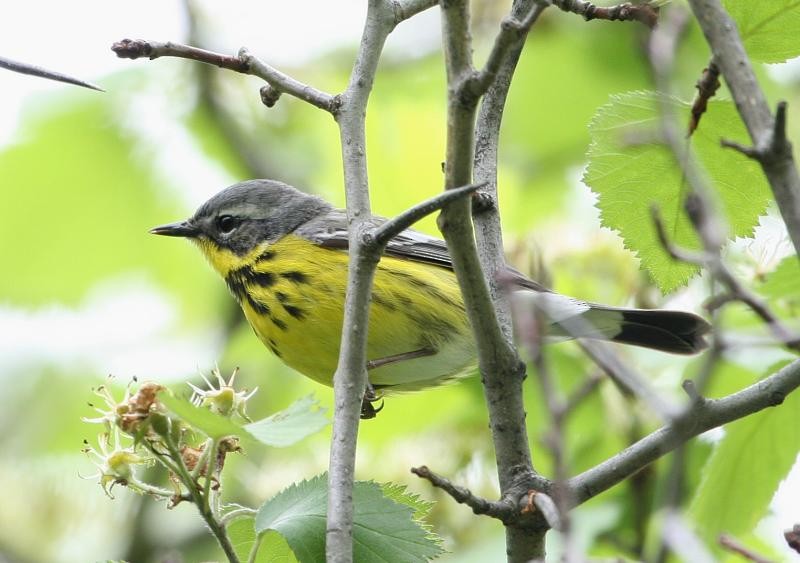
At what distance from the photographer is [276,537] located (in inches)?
108

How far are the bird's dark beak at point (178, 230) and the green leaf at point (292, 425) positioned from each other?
3.21 meters

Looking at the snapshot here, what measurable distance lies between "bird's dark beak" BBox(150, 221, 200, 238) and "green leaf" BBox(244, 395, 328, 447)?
321cm

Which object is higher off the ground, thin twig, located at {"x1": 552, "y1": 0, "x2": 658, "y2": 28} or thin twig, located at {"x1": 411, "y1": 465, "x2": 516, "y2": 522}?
thin twig, located at {"x1": 552, "y1": 0, "x2": 658, "y2": 28}

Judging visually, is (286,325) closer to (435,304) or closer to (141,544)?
(435,304)

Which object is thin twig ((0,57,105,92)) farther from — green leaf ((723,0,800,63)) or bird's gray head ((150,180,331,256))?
bird's gray head ((150,180,331,256))

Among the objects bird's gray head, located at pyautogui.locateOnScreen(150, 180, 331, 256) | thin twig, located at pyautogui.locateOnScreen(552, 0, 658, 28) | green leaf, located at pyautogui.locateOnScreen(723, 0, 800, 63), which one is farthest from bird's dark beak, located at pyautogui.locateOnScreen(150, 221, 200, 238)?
green leaf, located at pyautogui.locateOnScreen(723, 0, 800, 63)

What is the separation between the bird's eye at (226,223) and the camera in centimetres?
577

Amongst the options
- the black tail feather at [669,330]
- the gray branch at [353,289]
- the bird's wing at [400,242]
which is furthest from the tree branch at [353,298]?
the black tail feather at [669,330]

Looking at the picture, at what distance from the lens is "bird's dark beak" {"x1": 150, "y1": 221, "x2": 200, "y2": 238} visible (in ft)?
18.6

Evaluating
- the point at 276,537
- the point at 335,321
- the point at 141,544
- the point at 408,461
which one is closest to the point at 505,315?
the point at 276,537

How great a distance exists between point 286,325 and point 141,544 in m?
2.38

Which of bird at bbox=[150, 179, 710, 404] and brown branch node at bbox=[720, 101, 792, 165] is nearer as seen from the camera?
brown branch node at bbox=[720, 101, 792, 165]

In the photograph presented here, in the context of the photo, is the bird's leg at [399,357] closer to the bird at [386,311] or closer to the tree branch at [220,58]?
the bird at [386,311]

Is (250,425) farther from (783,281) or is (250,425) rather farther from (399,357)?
(399,357)
